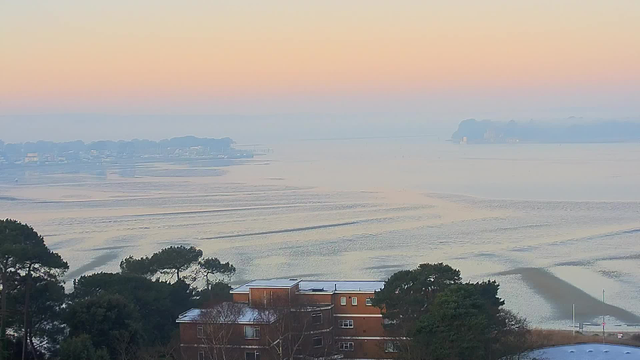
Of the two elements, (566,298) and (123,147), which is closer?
(566,298)

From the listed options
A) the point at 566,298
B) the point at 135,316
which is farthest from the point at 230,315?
the point at 566,298

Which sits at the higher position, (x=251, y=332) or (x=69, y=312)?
(x=69, y=312)

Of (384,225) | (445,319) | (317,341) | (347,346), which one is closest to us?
(445,319)

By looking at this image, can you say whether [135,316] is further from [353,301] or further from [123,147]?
[123,147]

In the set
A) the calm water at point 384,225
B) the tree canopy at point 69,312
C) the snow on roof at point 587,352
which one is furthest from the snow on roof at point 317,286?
the calm water at point 384,225

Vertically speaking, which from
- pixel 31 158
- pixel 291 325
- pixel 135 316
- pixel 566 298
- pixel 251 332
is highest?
pixel 31 158

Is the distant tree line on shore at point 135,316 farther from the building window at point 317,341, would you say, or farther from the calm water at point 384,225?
the calm water at point 384,225

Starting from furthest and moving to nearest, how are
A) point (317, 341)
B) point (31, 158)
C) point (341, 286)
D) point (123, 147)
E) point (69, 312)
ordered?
point (123, 147), point (31, 158), point (341, 286), point (317, 341), point (69, 312)
